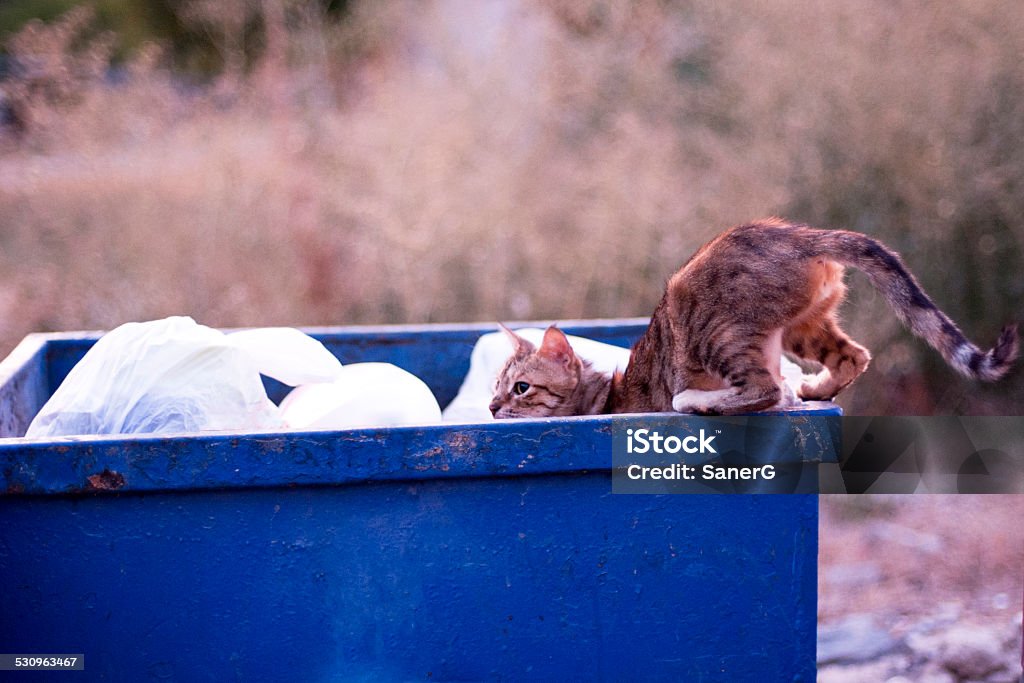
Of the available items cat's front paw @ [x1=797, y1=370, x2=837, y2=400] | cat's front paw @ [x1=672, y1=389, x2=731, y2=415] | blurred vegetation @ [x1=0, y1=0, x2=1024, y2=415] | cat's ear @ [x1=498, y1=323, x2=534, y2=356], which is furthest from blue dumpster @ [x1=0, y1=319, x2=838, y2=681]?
blurred vegetation @ [x1=0, y1=0, x2=1024, y2=415]

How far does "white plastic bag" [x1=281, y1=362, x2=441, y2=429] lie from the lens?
91.0 inches

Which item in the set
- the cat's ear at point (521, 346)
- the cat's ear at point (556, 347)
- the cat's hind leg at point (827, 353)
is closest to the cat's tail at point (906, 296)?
the cat's hind leg at point (827, 353)

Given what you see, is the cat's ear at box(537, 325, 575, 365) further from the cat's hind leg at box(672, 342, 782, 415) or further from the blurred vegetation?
the blurred vegetation

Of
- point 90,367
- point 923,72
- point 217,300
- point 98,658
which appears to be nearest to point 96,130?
point 217,300

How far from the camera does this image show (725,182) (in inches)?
185

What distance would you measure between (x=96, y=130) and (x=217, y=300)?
1009mm

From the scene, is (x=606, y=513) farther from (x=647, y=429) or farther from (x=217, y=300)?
(x=217, y=300)

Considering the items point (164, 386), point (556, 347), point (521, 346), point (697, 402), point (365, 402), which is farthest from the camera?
point (521, 346)

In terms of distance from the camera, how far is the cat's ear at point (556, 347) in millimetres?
2521

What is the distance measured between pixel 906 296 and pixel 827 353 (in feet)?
1.09

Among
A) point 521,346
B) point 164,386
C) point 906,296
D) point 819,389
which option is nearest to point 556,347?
point 521,346

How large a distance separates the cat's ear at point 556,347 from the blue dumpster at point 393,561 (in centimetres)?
68

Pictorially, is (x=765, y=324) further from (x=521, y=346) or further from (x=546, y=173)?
(x=546, y=173)

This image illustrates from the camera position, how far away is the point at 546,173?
497cm
